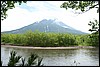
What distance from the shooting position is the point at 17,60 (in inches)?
104

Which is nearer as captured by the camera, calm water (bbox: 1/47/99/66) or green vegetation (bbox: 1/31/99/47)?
calm water (bbox: 1/47/99/66)

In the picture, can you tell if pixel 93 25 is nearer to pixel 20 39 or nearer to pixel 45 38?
pixel 45 38

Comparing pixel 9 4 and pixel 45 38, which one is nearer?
pixel 9 4

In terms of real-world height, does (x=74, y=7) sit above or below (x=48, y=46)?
above

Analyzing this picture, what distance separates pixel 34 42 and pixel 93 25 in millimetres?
45400

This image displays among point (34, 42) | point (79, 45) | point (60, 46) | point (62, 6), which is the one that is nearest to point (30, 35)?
point (34, 42)

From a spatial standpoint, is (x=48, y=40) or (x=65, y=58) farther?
(x=48, y=40)

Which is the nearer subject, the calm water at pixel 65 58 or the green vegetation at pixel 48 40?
the calm water at pixel 65 58

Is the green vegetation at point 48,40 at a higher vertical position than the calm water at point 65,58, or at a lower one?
higher

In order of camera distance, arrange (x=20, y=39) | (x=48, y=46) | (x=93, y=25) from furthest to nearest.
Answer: (x=20, y=39), (x=48, y=46), (x=93, y=25)

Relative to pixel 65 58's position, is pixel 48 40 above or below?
above

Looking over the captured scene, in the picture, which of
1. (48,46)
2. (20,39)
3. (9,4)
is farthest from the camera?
(20,39)

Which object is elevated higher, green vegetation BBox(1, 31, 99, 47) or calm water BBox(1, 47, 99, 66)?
green vegetation BBox(1, 31, 99, 47)

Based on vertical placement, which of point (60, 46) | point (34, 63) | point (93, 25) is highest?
point (93, 25)
